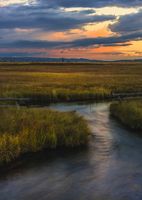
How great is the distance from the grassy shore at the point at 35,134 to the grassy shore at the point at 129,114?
476 cm

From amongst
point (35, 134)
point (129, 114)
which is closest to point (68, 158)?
point (35, 134)

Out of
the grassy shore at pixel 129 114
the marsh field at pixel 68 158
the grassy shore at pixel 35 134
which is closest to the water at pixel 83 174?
the marsh field at pixel 68 158

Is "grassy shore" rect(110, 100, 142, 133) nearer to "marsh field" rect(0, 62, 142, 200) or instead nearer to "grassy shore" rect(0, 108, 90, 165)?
"marsh field" rect(0, 62, 142, 200)

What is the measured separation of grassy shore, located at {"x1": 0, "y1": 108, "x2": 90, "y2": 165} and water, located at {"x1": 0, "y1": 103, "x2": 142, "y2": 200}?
0.64 m

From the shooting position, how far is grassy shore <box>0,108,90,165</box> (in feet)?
61.3

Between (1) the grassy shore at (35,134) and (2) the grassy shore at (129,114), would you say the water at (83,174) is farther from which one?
(2) the grassy shore at (129,114)

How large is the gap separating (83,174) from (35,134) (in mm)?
4178

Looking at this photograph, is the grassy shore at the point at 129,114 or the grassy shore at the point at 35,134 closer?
the grassy shore at the point at 35,134

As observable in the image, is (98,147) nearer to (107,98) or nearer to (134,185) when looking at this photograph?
(134,185)

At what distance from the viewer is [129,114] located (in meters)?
30.5

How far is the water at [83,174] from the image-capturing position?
15.4 m

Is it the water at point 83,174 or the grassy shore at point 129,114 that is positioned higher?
the grassy shore at point 129,114

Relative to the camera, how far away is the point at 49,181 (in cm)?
1678

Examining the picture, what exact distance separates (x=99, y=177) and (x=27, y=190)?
11.7 ft
